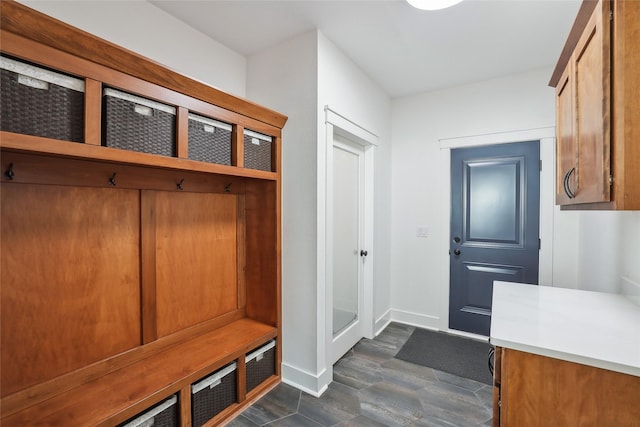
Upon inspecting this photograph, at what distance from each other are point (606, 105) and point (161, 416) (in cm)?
241

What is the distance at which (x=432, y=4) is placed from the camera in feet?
5.67

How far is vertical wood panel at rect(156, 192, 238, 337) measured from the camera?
1.88 metres

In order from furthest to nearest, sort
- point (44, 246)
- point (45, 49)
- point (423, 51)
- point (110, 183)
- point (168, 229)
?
point (423, 51), point (168, 229), point (110, 183), point (44, 246), point (45, 49)

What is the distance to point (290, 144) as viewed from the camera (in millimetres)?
2219

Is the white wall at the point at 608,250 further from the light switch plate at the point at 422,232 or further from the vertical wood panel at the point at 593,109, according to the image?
the light switch plate at the point at 422,232

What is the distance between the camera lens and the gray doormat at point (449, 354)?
2387 mm

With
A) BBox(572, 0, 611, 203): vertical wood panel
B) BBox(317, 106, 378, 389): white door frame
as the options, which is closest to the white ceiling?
BBox(317, 106, 378, 389): white door frame

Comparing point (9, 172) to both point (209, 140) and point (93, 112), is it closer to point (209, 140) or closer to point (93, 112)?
point (93, 112)

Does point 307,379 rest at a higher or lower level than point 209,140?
lower

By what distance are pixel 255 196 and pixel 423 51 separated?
6.14 feet

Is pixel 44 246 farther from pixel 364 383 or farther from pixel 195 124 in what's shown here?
pixel 364 383

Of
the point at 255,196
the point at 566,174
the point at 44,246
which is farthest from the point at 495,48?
the point at 44,246

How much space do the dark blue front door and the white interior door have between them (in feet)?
3.43

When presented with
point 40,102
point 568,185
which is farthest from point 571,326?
point 40,102
